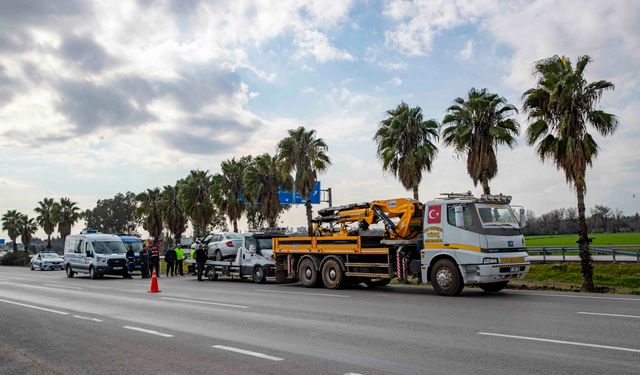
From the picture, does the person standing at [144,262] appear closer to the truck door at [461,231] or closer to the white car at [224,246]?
the white car at [224,246]

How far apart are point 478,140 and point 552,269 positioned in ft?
30.3

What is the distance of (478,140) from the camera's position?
27609 millimetres

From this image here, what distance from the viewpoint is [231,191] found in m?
52.3

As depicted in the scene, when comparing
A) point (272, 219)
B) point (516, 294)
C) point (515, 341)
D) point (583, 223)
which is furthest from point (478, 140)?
point (272, 219)

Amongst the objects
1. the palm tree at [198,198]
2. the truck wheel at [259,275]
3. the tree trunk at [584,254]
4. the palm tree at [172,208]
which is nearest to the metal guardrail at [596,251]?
the tree trunk at [584,254]

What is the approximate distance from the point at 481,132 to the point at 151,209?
1934 inches

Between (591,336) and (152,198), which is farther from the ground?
(152,198)

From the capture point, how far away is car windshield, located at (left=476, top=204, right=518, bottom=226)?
15453mm

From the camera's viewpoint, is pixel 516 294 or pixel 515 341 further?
pixel 516 294

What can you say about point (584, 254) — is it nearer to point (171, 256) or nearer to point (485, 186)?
point (485, 186)

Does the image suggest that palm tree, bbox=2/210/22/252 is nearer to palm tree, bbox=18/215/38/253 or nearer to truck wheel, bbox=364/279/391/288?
palm tree, bbox=18/215/38/253

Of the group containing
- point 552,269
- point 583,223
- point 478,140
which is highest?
point 478,140

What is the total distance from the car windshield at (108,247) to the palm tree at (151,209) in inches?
1522

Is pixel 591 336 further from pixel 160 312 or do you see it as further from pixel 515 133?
pixel 515 133
